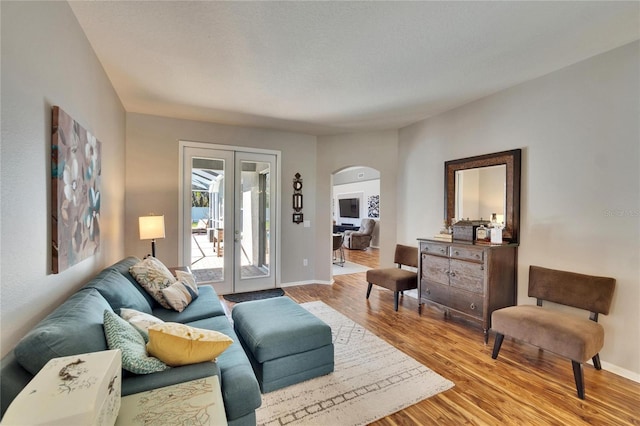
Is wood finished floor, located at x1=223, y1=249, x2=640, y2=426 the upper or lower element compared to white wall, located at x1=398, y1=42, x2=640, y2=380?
lower

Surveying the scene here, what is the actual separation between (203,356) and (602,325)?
10.7 feet

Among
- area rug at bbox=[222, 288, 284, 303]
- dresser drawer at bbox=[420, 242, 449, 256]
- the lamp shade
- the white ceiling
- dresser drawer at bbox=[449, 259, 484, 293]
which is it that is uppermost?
the white ceiling

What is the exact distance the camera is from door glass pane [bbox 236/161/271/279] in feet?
15.4

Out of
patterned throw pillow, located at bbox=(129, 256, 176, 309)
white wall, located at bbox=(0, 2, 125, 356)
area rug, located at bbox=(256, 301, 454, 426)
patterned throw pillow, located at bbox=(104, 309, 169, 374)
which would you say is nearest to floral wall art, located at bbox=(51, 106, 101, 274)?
white wall, located at bbox=(0, 2, 125, 356)

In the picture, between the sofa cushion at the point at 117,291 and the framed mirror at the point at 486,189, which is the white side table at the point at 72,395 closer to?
the sofa cushion at the point at 117,291

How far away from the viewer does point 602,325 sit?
2.48m

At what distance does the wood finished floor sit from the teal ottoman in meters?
0.63

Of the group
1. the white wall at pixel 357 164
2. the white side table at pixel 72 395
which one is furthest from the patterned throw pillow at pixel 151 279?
the white wall at pixel 357 164

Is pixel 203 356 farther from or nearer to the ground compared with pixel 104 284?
nearer to the ground

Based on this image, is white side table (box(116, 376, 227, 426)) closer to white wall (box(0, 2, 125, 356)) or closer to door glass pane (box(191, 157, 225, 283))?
white wall (box(0, 2, 125, 356))

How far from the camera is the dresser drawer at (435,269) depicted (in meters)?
3.40

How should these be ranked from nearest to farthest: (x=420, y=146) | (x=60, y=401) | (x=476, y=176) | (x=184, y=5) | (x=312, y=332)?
1. (x=60, y=401)
2. (x=184, y=5)
3. (x=312, y=332)
4. (x=476, y=176)
5. (x=420, y=146)

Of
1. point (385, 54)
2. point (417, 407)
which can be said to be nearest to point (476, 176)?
point (385, 54)

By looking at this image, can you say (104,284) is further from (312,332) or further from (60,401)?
(312,332)
